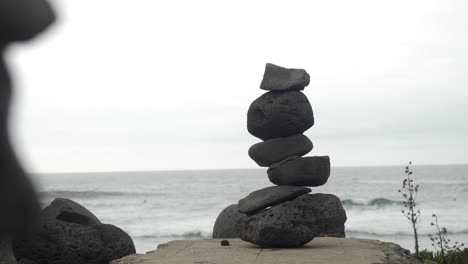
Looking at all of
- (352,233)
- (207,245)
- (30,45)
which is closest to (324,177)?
(207,245)

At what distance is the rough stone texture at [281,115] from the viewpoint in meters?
12.2

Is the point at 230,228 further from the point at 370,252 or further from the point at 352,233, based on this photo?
the point at 352,233

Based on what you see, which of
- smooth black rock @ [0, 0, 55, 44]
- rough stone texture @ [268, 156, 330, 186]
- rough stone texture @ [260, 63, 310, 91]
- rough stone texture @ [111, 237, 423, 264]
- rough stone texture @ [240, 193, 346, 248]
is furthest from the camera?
rough stone texture @ [260, 63, 310, 91]

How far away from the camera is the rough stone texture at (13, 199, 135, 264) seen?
1248 cm

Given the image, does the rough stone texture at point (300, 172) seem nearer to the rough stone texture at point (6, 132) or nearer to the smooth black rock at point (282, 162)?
the smooth black rock at point (282, 162)

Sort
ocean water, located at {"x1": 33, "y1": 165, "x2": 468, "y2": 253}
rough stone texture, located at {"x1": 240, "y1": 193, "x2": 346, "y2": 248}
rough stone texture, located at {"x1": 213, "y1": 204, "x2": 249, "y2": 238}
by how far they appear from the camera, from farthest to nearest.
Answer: ocean water, located at {"x1": 33, "y1": 165, "x2": 468, "y2": 253} → rough stone texture, located at {"x1": 213, "y1": 204, "x2": 249, "y2": 238} → rough stone texture, located at {"x1": 240, "y1": 193, "x2": 346, "y2": 248}

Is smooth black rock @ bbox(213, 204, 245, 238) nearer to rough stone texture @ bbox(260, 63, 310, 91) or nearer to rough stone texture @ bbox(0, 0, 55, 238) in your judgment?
rough stone texture @ bbox(260, 63, 310, 91)

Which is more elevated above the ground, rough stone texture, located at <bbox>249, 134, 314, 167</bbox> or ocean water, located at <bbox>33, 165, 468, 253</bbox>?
rough stone texture, located at <bbox>249, 134, 314, 167</bbox>

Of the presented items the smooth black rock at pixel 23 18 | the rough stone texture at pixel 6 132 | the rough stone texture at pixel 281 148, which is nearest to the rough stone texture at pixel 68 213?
the rough stone texture at pixel 281 148

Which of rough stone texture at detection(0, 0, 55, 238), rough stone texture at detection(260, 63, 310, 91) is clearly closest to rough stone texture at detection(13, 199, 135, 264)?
rough stone texture at detection(260, 63, 310, 91)

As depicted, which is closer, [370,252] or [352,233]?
[370,252]

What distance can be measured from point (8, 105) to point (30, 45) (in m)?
0.25

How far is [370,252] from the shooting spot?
35.7ft

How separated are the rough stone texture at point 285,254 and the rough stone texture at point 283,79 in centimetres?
298
